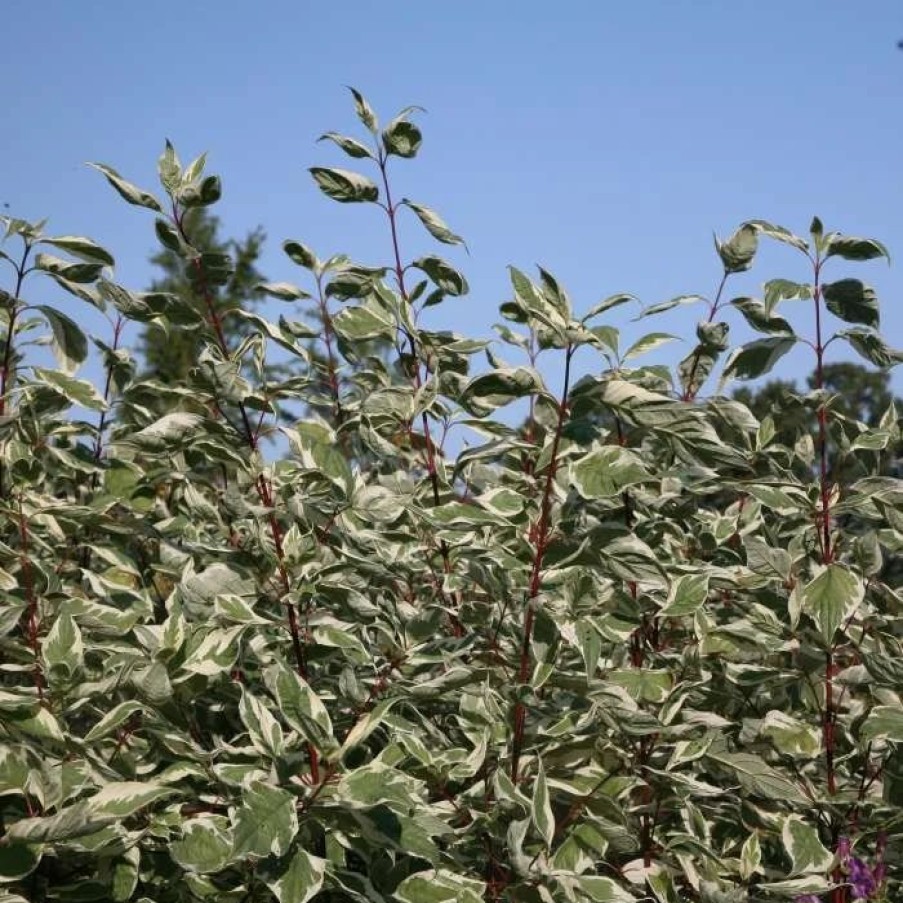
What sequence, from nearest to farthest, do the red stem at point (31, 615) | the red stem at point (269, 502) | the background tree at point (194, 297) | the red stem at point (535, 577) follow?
1. the red stem at point (535, 577)
2. the red stem at point (269, 502)
3. the red stem at point (31, 615)
4. the background tree at point (194, 297)

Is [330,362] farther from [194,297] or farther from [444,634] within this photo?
[194,297]

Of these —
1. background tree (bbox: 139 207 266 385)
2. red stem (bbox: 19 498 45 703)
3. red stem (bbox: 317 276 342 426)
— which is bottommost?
red stem (bbox: 19 498 45 703)

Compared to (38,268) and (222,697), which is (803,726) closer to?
(222,697)

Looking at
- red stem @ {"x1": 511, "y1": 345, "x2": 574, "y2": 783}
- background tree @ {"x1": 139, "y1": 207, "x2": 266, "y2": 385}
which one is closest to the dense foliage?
red stem @ {"x1": 511, "y1": 345, "x2": 574, "y2": 783}

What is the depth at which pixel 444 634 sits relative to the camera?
303cm

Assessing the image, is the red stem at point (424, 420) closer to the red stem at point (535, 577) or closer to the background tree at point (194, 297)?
the red stem at point (535, 577)

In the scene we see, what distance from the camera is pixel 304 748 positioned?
2461 mm

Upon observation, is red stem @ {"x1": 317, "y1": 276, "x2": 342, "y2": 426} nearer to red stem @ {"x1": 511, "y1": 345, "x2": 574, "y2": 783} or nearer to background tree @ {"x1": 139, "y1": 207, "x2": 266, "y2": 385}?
red stem @ {"x1": 511, "y1": 345, "x2": 574, "y2": 783}

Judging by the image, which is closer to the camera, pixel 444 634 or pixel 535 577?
pixel 535 577

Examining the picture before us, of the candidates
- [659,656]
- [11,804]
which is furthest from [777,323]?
[11,804]

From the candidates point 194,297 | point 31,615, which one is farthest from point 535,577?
point 194,297

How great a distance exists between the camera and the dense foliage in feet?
7.25

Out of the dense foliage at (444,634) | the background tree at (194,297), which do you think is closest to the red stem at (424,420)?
the dense foliage at (444,634)

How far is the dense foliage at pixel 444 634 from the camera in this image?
7.25 feet
